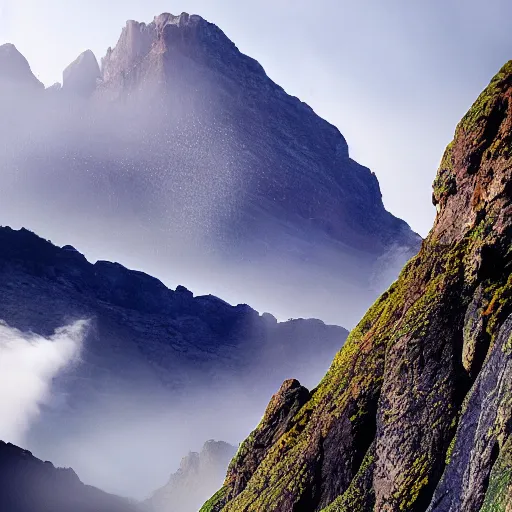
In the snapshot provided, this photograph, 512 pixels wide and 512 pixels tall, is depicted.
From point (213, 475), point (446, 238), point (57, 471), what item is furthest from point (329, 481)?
point (213, 475)

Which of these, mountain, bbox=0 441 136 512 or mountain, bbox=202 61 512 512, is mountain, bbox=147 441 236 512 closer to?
mountain, bbox=0 441 136 512

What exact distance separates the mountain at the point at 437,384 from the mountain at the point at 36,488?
5185 inches

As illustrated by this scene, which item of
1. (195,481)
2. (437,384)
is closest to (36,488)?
(195,481)

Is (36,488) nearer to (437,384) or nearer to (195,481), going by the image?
(195,481)

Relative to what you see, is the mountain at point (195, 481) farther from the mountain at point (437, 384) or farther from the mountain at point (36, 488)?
the mountain at point (437, 384)

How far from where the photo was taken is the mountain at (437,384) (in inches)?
622

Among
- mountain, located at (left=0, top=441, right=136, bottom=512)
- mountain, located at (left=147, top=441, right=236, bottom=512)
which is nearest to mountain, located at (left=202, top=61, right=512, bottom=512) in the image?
mountain, located at (left=0, top=441, right=136, bottom=512)

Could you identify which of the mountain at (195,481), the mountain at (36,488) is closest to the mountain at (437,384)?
the mountain at (36,488)

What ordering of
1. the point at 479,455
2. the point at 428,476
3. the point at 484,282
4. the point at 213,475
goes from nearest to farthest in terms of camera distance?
the point at 479,455
the point at 428,476
the point at 484,282
the point at 213,475

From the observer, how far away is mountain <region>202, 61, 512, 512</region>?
15789 mm

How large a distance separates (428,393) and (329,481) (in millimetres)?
4348

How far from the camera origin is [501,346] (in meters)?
15.9

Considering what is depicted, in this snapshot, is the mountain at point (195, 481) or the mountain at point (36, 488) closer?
the mountain at point (36, 488)

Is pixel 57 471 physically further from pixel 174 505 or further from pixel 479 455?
pixel 479 455
